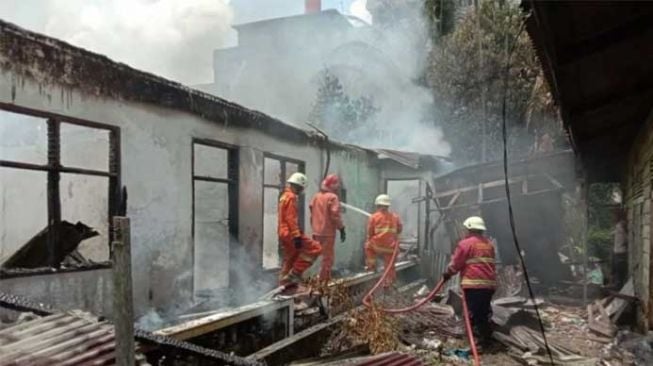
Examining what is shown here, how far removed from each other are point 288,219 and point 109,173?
7.75 ft

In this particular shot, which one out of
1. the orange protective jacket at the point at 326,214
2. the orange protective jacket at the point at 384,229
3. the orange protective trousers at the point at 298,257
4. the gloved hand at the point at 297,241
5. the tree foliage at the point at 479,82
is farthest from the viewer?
the tree foliage at the point at 479,82

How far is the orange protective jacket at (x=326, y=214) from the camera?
8.28m

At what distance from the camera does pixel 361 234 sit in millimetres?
14312

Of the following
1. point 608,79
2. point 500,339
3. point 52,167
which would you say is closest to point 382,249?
point 500,339

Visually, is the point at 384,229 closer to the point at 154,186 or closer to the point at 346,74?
the point at 154,186

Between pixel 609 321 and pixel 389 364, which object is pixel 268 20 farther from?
pixel 389 364

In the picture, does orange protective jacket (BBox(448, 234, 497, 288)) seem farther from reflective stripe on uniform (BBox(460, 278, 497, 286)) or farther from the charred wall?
the charred wall

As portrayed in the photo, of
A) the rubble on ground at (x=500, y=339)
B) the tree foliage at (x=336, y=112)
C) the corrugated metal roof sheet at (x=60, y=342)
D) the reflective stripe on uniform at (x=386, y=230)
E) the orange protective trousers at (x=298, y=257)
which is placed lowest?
the rubble on ground at (x=500, y=339)

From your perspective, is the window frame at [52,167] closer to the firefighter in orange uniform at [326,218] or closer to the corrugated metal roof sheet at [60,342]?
the corrugated metal roof sheet at [60,342]

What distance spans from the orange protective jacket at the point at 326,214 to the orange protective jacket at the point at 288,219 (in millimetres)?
838

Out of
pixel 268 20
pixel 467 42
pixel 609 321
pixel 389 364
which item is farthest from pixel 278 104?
pixel 389 364

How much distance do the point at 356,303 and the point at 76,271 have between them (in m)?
4.35

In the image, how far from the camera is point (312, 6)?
27.5 meters

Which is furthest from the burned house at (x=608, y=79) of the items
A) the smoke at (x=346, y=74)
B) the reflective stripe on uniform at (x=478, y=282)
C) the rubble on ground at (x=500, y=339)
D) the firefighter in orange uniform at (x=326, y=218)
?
the smoke at (x=346, y=74)
